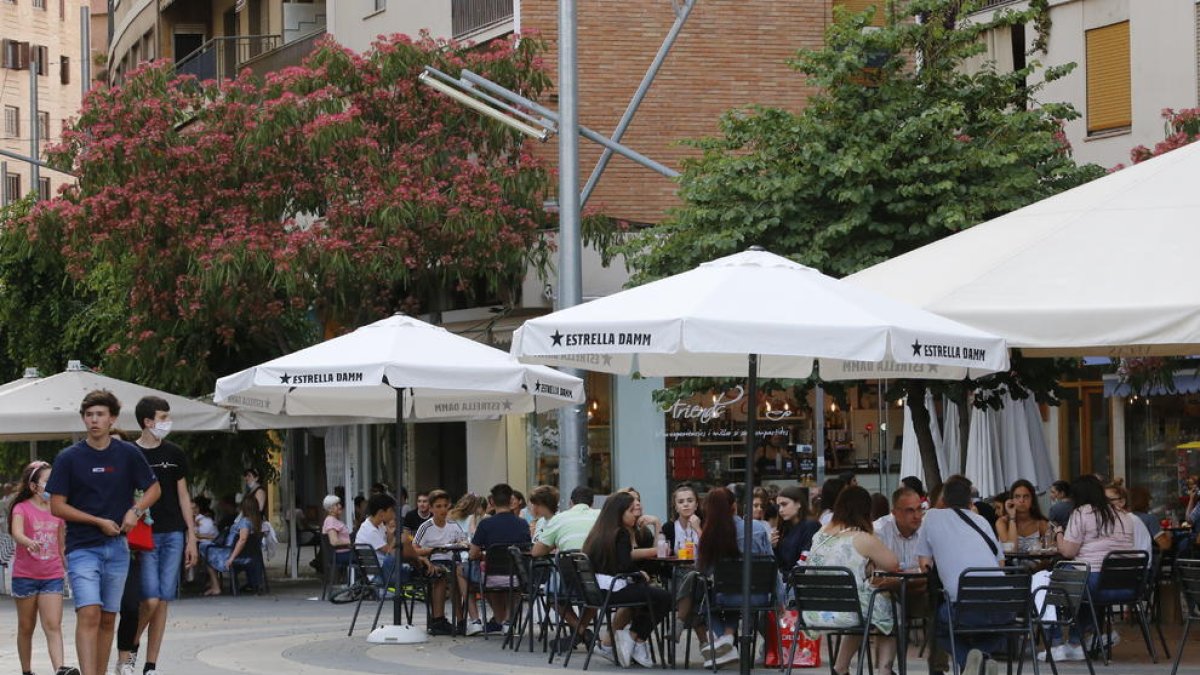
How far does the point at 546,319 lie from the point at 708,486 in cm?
1705

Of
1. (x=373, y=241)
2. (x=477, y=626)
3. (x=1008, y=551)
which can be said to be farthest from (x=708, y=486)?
(x=1008, y=551)

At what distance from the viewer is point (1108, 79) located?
31094 millimetres

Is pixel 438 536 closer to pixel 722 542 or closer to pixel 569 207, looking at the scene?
pixel 569 207

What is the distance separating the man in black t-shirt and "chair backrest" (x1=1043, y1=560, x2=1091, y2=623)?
579cm

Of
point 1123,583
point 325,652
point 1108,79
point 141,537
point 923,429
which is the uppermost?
point 1108,79

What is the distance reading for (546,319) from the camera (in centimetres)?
1383

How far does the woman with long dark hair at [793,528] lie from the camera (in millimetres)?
16875

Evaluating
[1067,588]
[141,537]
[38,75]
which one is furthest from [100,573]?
[38,75]

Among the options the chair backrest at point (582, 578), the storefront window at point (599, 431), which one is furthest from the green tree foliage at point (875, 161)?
the storefront window at point (599, 431)

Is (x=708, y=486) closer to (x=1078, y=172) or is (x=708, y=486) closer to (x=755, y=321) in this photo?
(x=1078, y=172)

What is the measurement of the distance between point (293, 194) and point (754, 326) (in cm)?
1704

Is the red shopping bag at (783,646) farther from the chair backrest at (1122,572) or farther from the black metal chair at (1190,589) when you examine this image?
the black metal chair at (1190,589)

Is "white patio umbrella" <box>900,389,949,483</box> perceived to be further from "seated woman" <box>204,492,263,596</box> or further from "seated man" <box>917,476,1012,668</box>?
"seated man" <box>917,476,1012,668</box>

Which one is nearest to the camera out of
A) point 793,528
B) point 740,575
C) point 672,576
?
point 740,575
